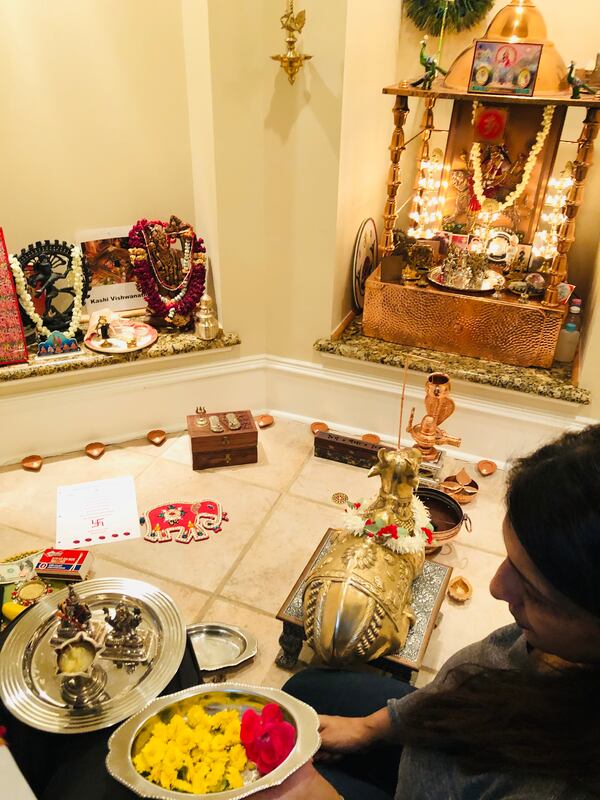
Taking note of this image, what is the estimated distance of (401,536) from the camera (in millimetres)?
1491

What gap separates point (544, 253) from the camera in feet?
7.58

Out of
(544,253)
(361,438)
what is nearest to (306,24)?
(544,253)

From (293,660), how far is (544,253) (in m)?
1.71

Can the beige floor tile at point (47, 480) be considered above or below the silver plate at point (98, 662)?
below

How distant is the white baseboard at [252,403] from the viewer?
86.7 inches

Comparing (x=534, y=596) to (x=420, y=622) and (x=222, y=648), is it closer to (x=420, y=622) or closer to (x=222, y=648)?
(x=420, y=622)

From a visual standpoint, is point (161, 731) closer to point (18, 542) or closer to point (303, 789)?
point (303, 789)

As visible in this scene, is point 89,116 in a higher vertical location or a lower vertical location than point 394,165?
higher

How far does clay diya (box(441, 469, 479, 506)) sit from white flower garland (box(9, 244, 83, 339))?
147 cm

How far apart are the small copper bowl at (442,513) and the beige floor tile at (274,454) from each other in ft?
1.77

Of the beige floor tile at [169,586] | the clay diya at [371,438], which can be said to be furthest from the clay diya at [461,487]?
the beige floor tile at [169,586]

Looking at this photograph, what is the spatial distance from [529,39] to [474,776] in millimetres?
2060

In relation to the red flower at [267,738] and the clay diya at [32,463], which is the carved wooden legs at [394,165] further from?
the red flower at [267,738]

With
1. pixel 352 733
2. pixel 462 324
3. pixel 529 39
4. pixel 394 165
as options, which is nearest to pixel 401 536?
pixel 352 733
